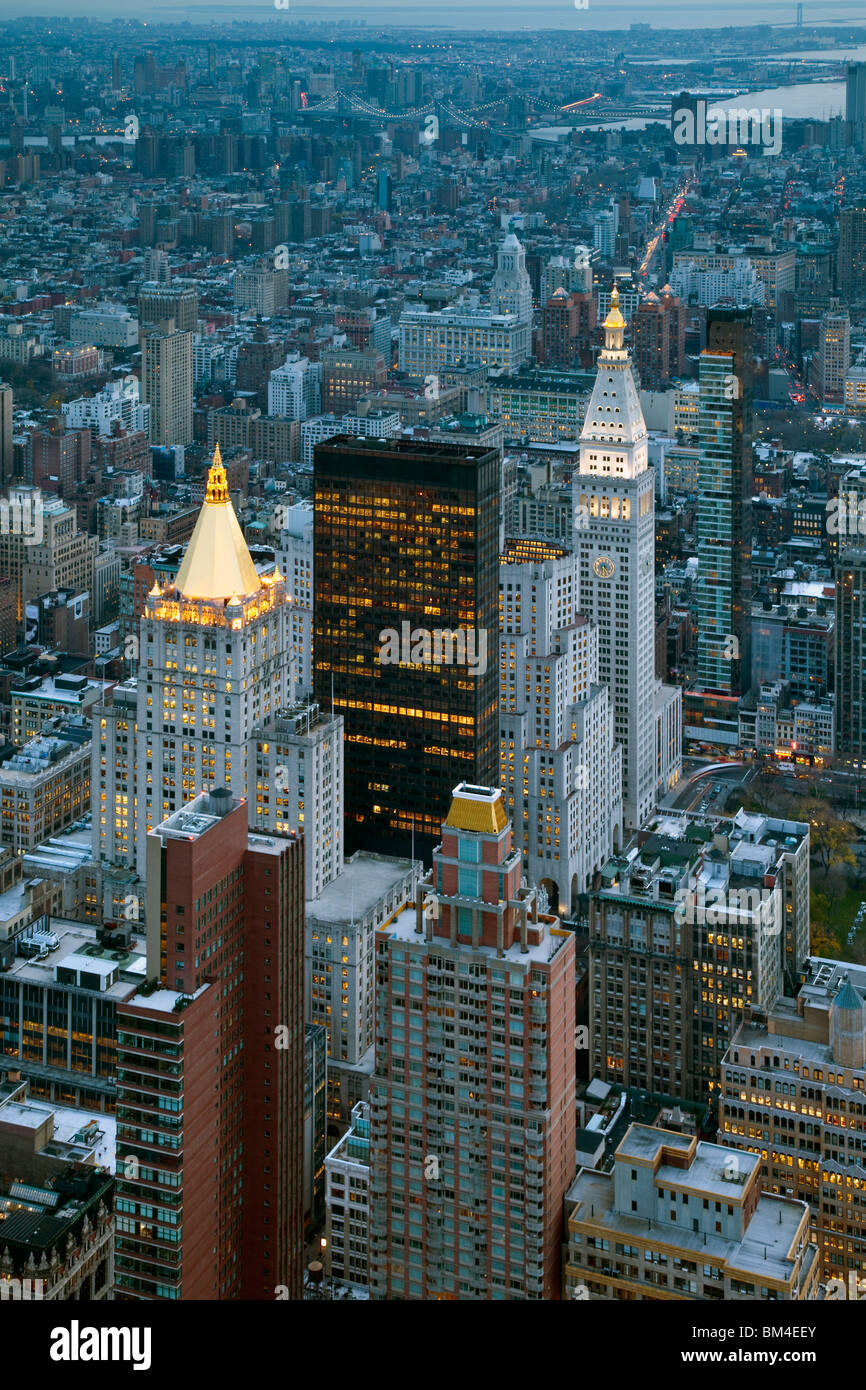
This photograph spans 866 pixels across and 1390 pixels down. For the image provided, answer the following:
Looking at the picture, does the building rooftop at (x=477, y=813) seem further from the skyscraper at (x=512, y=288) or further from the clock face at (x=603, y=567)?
the skyscraper at (x=512, y=288)

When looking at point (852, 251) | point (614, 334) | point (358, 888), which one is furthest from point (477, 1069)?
point (852, 251)

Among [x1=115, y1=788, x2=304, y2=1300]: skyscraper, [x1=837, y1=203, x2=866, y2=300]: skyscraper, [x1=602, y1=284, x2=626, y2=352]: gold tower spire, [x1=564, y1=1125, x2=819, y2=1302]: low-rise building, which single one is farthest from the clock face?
[x1=837, y1=203, x2=866, y2=300]: skyscraper

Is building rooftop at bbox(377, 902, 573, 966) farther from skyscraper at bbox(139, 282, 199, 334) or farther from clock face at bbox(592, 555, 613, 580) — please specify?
skyscraper at bbox(139, 282, 199, 334)

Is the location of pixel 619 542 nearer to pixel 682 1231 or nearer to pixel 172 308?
pixel 682 1231

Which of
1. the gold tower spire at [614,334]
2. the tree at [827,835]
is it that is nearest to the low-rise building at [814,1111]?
the tree at [827,835]

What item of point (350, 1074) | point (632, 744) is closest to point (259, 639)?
point (350, 1074)

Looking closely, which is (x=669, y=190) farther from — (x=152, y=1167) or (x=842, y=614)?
A: (x=152, y=1167)

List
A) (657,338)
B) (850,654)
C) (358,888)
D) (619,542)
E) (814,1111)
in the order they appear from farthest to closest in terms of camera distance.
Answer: (657,338)
(850,654)
(619,542)
(358,888)
(814,1111)
